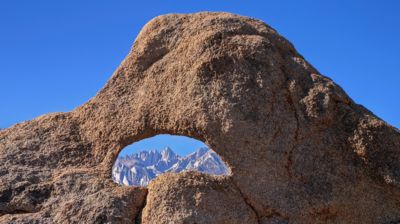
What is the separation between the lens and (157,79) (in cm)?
852

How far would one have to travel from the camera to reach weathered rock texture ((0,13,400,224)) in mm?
7652

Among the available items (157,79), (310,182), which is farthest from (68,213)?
(310,182)

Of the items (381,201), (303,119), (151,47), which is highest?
(151,47)

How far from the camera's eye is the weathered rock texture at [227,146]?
765 centimetres

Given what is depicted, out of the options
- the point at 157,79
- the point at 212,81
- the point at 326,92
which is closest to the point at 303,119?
the point at 326,92

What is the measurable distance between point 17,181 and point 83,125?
1.12m

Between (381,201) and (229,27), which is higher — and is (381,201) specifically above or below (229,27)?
below

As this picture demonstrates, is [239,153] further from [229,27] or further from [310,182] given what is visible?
[229,27]

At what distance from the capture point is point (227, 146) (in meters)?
7.81

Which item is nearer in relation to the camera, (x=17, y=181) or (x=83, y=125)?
(x=17, y=181)

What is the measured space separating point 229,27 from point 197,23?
1.54ft

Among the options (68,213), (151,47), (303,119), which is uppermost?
(151,47)

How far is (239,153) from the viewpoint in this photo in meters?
7.76

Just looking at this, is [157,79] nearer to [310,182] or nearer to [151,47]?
[151,47]
